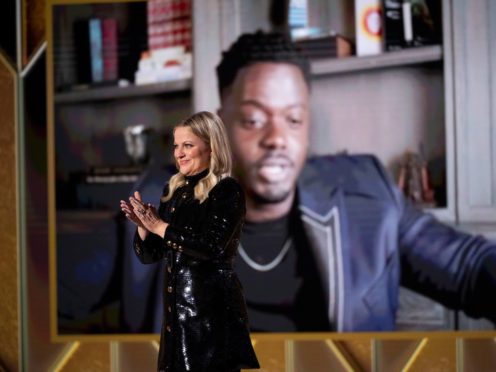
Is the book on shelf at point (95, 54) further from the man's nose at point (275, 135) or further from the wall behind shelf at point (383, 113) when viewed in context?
the wall behind shelf at point (383, 113)

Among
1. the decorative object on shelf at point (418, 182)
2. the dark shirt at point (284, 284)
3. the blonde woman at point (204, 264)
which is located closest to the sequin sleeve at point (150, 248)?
the blonde woman at point (204, 264)

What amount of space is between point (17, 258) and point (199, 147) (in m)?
2.18

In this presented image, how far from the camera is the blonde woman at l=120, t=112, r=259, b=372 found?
1893mm

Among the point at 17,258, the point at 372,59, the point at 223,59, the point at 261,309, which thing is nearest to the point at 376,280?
the point at 261,309

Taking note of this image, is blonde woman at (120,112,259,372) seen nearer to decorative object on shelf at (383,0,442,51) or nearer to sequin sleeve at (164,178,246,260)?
sequin sleeve at (164,178,246,260)

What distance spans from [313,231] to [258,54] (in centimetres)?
89

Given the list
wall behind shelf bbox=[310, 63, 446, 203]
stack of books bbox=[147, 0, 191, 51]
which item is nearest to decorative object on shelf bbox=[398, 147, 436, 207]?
wall behind shelf bbox=[310, 63, 446, 203]

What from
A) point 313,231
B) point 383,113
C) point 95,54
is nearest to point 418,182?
point 383,113

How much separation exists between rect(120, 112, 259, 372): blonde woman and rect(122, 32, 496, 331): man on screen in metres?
1.65

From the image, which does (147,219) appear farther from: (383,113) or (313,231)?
(383,113)

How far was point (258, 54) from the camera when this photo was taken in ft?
11.9

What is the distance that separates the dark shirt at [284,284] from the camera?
3.59 meters

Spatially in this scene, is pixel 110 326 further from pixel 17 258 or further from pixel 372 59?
pixel 372 59

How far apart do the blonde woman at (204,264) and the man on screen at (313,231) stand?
1650mm
